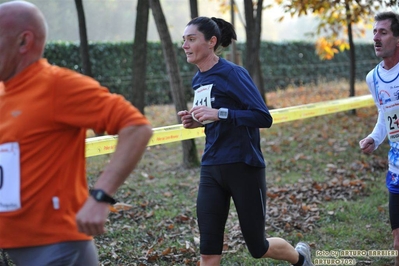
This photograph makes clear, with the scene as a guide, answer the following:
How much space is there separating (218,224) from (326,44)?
16.5 metres

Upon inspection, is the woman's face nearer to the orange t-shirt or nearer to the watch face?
the orange t-shirt

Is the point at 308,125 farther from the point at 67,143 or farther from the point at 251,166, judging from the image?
the point at 67,143

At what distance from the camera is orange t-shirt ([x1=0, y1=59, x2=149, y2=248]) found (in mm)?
2855

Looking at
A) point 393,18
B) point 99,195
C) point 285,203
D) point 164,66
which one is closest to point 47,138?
point 99,195

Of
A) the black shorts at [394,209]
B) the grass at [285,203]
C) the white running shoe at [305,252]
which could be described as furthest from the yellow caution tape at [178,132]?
the black shorts at [394,209]

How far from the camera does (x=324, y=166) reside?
36.9 feet

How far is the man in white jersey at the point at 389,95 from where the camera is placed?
5496 mm

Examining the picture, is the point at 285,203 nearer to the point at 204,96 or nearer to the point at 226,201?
the point at 226,201

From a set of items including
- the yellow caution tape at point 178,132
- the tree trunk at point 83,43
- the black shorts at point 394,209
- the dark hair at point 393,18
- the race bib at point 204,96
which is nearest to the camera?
the race bib at point 204,96

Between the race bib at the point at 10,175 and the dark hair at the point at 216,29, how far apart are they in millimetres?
2452

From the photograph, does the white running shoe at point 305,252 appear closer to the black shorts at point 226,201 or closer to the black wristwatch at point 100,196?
the black shorts at point 226,201

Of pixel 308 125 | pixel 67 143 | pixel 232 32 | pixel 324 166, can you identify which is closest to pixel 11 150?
pixel 67 143

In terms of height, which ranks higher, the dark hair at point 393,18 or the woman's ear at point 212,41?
the dark hair at point 393,18

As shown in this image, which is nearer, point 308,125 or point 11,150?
point 11,150
